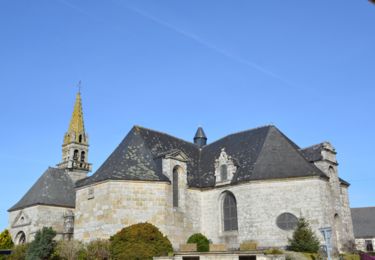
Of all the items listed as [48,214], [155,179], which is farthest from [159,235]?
[48,214]

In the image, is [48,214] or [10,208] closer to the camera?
[48,214]

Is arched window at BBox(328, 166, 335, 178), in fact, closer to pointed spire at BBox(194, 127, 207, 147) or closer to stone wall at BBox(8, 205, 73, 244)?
pointed spire at BBox(194, 127, 207, 147)

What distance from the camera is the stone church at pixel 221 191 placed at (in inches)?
1163

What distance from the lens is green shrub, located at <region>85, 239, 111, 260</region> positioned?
2630cm

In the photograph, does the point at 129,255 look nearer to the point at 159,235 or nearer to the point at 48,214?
the point at 159,235

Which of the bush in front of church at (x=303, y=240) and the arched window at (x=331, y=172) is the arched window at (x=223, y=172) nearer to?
the bush in front of church at (x=303, y=240)

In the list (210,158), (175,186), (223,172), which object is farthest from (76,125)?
(223,172)

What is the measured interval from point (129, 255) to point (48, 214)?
19959 mm

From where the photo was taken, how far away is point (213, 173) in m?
35.1

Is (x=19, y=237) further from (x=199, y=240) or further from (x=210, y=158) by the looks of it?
(x=199, y=240)

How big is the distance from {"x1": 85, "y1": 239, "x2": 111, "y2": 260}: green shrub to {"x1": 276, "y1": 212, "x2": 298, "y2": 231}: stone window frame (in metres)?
12.2

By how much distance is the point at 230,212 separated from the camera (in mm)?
32344

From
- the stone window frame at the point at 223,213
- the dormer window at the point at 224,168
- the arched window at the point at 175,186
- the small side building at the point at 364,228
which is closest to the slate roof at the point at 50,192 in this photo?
the arched window at the point at 175,186

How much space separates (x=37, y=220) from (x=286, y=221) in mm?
25399
